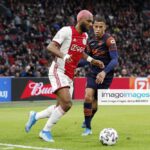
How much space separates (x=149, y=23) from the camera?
4059cm

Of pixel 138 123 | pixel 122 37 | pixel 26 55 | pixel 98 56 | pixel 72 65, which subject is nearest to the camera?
pixel 72 65

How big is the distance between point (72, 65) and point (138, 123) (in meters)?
4.34

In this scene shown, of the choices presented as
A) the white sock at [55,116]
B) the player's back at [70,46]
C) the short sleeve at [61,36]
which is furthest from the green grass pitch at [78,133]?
the short sleeve at [61,36]

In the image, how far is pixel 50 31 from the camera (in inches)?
1303

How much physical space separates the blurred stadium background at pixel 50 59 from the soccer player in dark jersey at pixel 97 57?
1.80ft

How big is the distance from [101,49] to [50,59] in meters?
18.7

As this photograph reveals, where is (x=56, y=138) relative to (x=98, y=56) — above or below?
below

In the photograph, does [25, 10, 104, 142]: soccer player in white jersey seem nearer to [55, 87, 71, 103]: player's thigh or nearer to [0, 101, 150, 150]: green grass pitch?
[55, 87, 71, 103]: player's thigh

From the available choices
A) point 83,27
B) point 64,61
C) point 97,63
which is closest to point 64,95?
point 64,61

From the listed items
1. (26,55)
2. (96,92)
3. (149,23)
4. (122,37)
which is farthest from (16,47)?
(96,92)

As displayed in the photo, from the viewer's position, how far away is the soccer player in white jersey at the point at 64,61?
10310 mm

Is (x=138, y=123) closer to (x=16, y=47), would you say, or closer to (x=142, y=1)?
(x=16, y=47)

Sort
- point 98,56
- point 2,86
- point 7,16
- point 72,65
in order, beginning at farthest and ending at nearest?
point 7,16 → point 2,86 → point 98,56 → point 72,65

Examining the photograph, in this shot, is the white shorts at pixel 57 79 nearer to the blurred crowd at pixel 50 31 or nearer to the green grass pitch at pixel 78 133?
the green grass pitch at pixel 78 133
